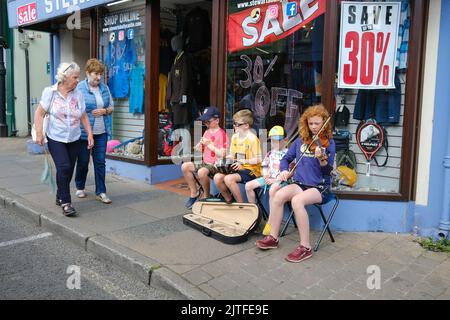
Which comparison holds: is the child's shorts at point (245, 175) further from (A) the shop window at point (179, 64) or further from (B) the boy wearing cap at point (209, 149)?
(A) the shop window at point (179, 64)

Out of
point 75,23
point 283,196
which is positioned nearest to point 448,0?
point 283,196

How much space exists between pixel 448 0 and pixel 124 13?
495 centimetres

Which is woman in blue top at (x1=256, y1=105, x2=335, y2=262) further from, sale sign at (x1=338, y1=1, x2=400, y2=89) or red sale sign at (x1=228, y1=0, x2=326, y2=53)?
red sale sign at (x1=228, y1=0, x2=326, y2=53)

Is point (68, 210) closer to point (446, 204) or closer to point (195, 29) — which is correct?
point (195, 29)

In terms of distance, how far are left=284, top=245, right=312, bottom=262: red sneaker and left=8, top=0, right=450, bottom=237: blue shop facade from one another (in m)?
0.87

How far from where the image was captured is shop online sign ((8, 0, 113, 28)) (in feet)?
23.2

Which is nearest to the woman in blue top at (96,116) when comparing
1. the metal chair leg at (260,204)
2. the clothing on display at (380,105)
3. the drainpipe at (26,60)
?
the metal chair leg at (260,204)

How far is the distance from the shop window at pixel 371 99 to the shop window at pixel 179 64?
305 cm

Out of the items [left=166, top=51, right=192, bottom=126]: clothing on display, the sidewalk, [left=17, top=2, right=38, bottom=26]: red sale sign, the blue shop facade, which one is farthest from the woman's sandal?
[left=17, top=2, right=38, bottom=26]: red sale sign

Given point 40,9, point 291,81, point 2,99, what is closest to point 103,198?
point 291,81

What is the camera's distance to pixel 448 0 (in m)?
4.07

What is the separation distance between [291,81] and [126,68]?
303 centimetres

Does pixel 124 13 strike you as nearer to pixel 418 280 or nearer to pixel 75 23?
pixel 75 23

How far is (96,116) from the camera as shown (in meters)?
5.38
